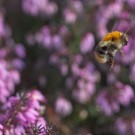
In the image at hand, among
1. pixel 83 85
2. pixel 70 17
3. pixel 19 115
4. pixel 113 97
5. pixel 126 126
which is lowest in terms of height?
pixel 19 115

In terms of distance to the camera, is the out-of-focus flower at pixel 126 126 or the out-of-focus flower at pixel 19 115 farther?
the out-of-focus flower at pixel 126 126

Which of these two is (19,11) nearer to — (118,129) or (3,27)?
(3,27)

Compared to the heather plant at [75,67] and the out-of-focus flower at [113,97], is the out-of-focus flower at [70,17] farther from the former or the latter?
the out-of-focus flower at [113,97]

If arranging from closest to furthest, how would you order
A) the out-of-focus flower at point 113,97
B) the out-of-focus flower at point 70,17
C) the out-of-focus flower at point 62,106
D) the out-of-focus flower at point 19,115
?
1. the out-of-focus flower at point 19,115
2. the out-of-focus flower at point 113,97
3. the out-of-focus flower at point 62,106
4. the out-of-focus flower at point 70,17

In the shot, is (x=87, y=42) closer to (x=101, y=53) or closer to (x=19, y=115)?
(x=101, y=53)

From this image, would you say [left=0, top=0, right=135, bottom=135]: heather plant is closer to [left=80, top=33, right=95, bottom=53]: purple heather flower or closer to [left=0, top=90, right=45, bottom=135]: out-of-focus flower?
[left=80, top=33, right=95, bottom=53]: purple heather flower

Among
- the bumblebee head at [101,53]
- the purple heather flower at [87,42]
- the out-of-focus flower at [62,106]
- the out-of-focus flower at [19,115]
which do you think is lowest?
the out-of-focus flower at [19,115]

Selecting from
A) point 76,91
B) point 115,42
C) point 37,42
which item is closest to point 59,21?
point 37,42

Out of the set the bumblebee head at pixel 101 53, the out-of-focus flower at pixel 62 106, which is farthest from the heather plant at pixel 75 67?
the bumblebee head at pixel 101 53

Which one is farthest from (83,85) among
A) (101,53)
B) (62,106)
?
(101,53)

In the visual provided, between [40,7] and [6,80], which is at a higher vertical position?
[40,7]
